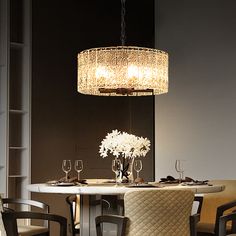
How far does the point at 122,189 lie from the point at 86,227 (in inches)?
24.8

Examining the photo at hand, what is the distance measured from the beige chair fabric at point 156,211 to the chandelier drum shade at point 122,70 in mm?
1593

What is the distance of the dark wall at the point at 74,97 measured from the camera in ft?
20.5

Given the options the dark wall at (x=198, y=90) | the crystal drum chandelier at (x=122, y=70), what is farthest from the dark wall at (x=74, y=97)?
the crystal drum chandelier at (x=122, y=70)

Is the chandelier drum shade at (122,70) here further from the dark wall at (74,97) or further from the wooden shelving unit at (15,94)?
the dark wall at (74,97)

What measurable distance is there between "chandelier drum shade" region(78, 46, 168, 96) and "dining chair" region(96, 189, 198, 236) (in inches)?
62.5

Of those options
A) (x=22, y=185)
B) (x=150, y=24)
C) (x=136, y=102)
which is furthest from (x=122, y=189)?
(x=150, y=24)

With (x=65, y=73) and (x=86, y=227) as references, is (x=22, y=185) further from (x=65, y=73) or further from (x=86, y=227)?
(x=86, y=227)

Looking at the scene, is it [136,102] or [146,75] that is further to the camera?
[136,102]

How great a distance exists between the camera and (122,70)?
502cm

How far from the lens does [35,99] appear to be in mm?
6203

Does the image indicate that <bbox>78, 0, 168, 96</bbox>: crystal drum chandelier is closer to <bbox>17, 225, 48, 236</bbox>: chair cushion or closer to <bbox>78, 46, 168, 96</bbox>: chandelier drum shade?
<bbox>78, 46, 168, 96</bbox>: chandelier drum shade

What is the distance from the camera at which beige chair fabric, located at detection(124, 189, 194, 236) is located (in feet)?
11.9

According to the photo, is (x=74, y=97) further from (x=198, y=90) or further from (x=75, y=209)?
(x=75, y=209)

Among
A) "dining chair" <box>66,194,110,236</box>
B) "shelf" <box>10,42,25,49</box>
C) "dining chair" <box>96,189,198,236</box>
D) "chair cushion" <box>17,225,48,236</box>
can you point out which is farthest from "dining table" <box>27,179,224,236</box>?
"shelf" <box>10,42,25,49</box>
